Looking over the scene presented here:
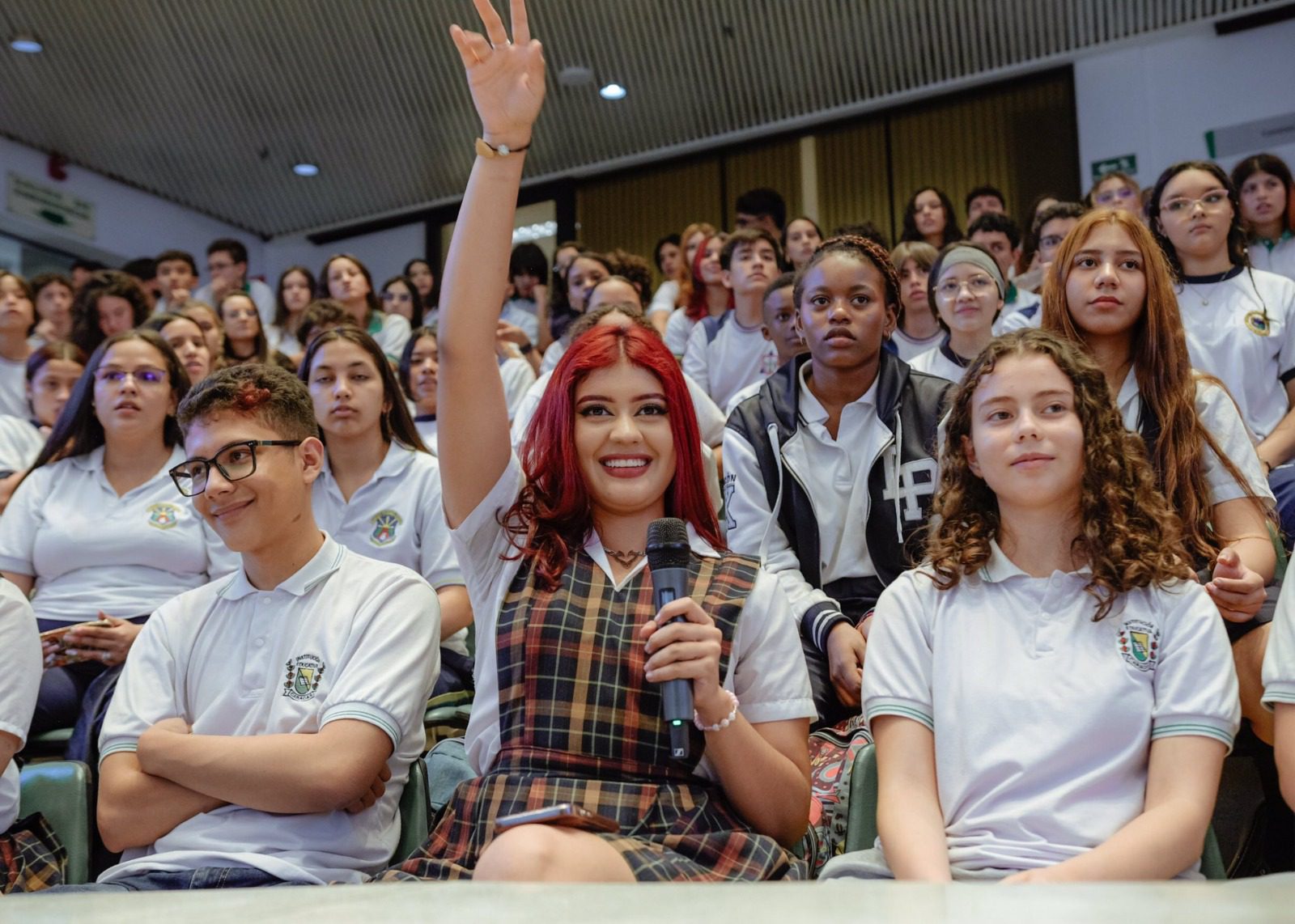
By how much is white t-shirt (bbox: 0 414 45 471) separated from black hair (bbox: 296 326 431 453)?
38.2 inches

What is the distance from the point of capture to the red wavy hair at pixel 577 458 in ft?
5.46

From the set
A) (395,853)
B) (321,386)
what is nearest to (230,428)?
(395,853)

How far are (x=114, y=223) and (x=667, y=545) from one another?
7911mm

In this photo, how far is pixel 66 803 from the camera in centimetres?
184

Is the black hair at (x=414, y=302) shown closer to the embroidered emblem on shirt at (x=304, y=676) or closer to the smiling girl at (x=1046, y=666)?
the embroidered emblem on shirt at (x=304, y=676)

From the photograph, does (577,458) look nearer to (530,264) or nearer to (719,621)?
(719,621)

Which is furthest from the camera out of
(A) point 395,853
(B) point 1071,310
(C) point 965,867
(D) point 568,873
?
(B) point 1071,310

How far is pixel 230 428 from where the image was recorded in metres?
1.91

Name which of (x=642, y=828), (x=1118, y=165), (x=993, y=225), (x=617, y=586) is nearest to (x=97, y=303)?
(x=993, y=225)

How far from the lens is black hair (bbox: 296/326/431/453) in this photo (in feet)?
9.47

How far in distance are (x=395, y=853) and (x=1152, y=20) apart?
6118 mm

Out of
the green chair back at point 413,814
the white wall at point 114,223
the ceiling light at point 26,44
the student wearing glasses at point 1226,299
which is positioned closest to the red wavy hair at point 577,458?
the green chair back at point 413,814

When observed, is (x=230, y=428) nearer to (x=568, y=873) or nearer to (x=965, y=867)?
(x=568, y=873)

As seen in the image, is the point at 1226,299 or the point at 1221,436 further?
the point at 1226,299
